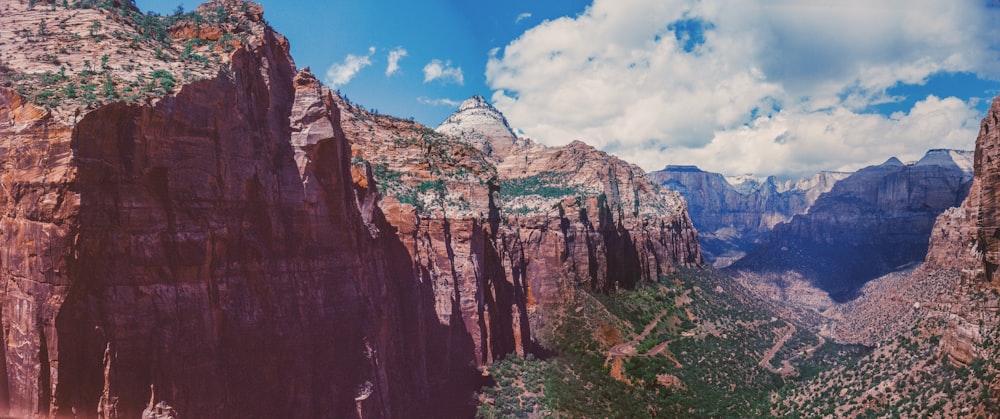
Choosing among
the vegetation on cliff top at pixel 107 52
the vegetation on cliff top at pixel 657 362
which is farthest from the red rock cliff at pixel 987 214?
the vegetation on cliff top at pixel 107 52

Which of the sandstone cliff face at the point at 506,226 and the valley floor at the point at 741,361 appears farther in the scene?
the sandstone cliff face at the point at 506,226

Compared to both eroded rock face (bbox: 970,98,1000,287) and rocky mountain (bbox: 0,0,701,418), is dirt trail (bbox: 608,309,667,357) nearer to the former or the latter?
rocky mountain (bbox: 0,0,701,418)

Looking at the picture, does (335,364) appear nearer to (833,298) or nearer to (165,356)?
(165,356)

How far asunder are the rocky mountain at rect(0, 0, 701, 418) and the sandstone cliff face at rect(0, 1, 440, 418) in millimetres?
85

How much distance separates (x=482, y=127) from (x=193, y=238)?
153m

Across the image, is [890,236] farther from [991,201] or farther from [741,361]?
[991,201]

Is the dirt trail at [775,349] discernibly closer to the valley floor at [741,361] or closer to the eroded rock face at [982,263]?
the valley floor at [741,361]

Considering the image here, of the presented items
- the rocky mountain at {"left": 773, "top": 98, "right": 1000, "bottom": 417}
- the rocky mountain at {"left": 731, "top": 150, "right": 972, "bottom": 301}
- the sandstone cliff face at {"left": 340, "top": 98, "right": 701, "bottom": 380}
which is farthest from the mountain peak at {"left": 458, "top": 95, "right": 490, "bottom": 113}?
the rocky mountain at {"left": 773, "top": 98, "right": 1000, "bottom": 417}

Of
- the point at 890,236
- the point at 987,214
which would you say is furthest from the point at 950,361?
the point at 890,236

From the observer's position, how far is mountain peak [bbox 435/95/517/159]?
164 m

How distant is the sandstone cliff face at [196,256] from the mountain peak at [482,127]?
406 feet

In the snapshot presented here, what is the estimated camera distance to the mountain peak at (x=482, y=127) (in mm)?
164375

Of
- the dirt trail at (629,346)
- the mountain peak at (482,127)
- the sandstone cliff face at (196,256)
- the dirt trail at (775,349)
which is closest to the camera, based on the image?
the sandstone cliff face at (196,256)

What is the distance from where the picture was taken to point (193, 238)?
24828mm
